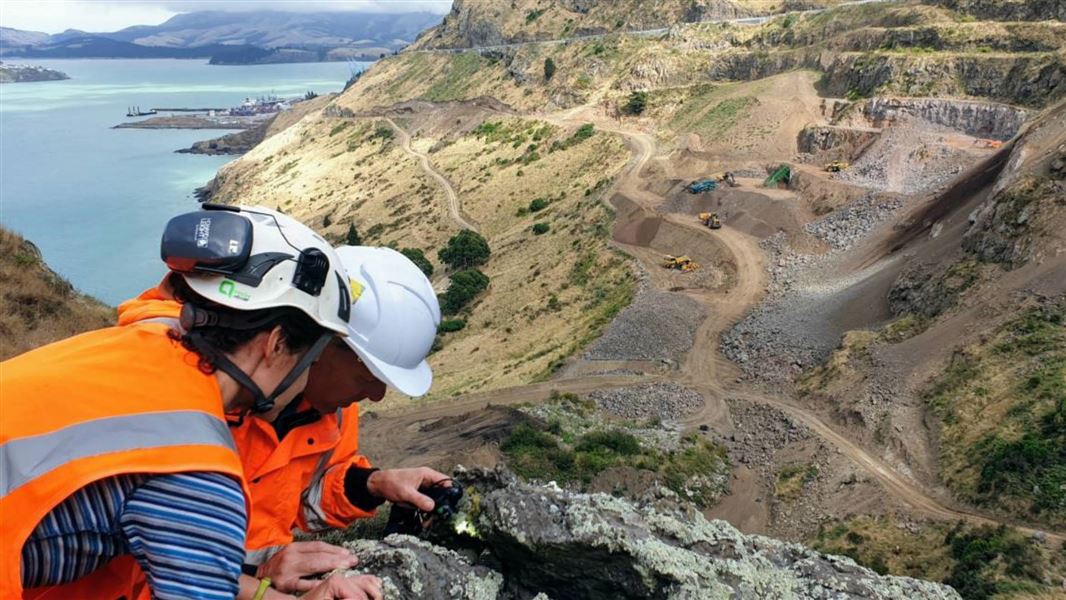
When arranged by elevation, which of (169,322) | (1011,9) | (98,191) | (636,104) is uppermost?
(1011,9)

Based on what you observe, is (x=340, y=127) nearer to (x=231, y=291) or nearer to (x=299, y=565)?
(x=299, y=565)

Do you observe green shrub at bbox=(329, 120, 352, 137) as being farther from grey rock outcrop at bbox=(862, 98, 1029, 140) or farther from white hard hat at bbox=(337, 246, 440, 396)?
white hard hat at bbox=(337, 246, 440, 396)

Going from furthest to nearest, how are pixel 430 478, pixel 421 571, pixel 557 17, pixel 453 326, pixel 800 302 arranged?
pixel 557 17 → pixel 453 326 → pixel 800 302 → pixel 430 478 → pixel 421 571

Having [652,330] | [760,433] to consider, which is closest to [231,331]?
[760,433]

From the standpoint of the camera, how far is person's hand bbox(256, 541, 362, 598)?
345 centimetres

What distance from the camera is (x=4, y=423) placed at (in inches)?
87.4

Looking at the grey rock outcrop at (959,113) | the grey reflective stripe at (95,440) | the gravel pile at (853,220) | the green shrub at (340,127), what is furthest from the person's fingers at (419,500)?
the green shrub at (340,127)

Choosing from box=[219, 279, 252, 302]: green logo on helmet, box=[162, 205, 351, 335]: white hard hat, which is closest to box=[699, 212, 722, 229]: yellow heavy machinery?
box=[162, 205, 351, 335]: white hard hat

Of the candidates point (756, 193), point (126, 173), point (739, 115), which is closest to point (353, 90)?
point (126, 173)

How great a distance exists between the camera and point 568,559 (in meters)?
4.43

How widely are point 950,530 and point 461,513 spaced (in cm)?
1411

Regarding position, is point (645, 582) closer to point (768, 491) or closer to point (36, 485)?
point (36, 485)

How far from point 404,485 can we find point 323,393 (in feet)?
3.43

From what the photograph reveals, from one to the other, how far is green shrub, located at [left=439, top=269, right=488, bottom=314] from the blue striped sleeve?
3850 centimetres
